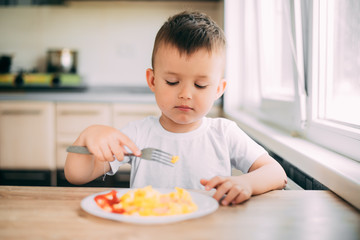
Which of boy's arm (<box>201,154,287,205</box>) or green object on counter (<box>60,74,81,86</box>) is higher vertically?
green object on counter (<box>60,74,81,86</box>)

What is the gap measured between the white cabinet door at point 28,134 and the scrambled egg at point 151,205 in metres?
2.57

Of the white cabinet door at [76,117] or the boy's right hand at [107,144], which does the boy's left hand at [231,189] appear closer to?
the boy's right hand at [107,144]

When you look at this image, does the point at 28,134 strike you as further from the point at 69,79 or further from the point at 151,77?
the point at 151,77

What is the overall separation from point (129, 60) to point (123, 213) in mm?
3190

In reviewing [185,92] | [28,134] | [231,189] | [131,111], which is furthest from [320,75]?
[28,134]

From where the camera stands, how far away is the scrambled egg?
25.6 inches

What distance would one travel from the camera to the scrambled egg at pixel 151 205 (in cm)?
65

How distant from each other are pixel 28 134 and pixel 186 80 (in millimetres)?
2506

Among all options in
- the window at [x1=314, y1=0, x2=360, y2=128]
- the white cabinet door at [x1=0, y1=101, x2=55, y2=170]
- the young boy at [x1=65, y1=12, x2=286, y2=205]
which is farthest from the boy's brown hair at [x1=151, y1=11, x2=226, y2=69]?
the white cabinet door at [x1=0, y1=101, x2=55, y2=170]

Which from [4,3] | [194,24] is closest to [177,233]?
[194,24]

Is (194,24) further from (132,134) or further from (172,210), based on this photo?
(172,210)

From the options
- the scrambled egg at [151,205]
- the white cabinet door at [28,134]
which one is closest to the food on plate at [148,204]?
the scrambled egg at [151,205]

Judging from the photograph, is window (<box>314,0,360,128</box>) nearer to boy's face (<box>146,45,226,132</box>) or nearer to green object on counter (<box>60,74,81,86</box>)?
boy's face (<box>146,45,226,132</box>)

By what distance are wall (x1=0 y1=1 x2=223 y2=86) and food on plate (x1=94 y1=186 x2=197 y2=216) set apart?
3067 millimetres
